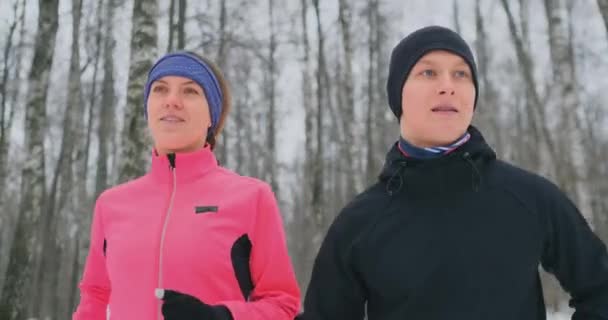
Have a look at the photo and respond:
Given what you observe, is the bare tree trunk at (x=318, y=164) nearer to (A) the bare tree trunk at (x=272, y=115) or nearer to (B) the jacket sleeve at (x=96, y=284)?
(A) the bare tree trunk at (x=272, y=115)

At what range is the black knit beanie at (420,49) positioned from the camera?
5.74ft

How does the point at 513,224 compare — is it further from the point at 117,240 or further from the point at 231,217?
the point at 117,240

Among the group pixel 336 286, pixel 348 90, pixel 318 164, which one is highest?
pixel 348 90

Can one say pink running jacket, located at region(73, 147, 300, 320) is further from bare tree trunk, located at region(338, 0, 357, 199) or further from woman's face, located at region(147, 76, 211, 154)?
bare tree trunk, located at region(338, 0, 357, 199)

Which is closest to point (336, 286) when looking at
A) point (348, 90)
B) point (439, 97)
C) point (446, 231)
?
point (446, 231)

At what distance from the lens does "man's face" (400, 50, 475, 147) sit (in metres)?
1.73

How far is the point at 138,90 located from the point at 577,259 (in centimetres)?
446

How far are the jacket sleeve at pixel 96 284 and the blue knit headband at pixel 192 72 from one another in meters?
0.55

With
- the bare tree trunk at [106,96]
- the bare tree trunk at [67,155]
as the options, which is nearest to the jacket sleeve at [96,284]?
the bare tree trunk at [67,155]

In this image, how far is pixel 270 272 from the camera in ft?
6.12

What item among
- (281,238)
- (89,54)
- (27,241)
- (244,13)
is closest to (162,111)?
(281,238)

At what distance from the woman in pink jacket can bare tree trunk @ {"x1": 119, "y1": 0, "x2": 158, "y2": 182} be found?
314cm

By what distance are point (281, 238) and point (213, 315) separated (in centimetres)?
41

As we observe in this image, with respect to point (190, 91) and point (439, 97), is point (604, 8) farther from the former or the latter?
point (190, 91)
